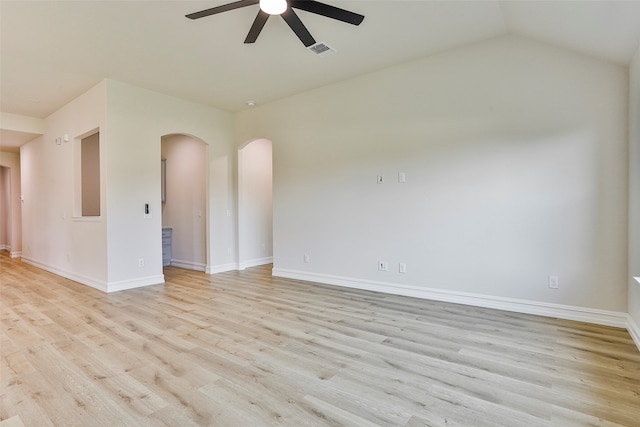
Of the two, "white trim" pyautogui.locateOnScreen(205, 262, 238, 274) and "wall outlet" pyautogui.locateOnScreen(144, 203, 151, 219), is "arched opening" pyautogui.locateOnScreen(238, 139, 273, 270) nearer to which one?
"white trim" pyautogui.locateOnScreen(205, 262, 238, 274)

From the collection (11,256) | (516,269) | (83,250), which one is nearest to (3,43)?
(83,250)

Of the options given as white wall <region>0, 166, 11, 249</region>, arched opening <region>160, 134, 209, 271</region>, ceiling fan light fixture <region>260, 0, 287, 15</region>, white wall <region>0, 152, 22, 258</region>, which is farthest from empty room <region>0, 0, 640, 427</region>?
white wall <region>0, 166, 11, 249</region>

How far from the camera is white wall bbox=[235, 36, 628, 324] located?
304 cm

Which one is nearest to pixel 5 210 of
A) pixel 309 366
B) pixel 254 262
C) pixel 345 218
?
pixel 254 262

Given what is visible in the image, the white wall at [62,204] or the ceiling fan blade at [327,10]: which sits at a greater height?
the ceiling fan blade at [327,10]

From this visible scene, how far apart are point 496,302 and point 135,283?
4742 millimetres

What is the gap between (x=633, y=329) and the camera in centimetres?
271

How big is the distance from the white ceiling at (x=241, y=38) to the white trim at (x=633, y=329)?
2.26 m

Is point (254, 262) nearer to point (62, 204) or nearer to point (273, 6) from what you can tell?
point (62, 204)

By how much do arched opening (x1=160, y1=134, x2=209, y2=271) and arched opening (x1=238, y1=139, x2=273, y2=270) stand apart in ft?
2.17

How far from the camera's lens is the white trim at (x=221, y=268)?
5.70m

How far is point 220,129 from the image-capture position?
19.4ft

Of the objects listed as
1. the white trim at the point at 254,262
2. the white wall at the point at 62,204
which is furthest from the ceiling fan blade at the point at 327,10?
the white trim at the point at 254,262

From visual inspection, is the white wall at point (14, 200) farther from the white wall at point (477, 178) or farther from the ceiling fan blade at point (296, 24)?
the ceiling fan blade at point (296, 24)
